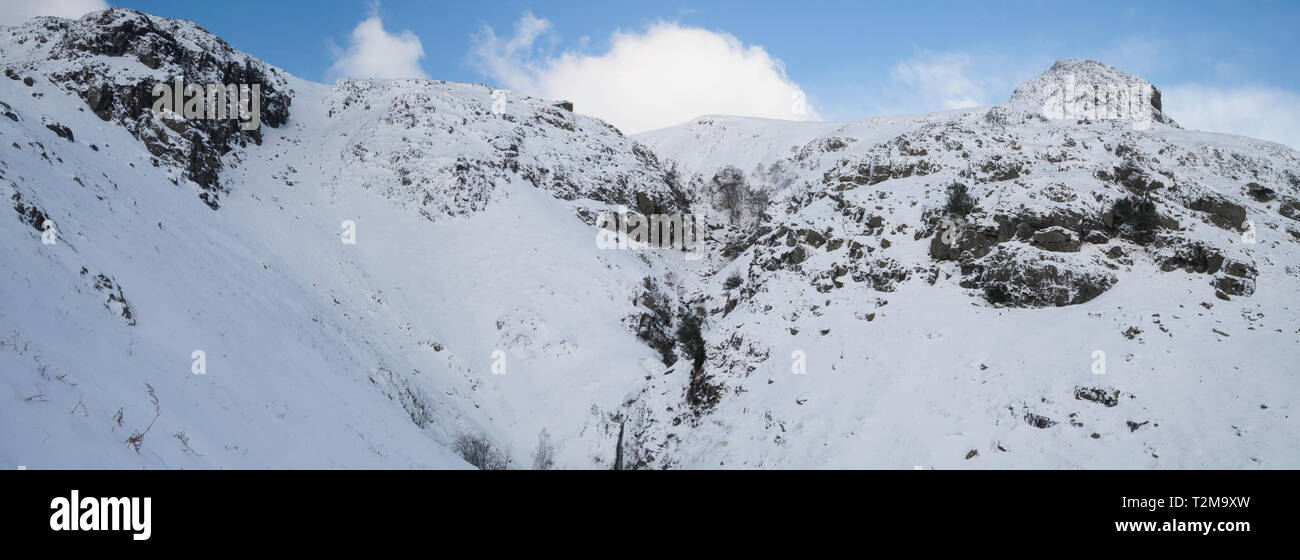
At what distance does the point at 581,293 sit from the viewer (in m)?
33.8

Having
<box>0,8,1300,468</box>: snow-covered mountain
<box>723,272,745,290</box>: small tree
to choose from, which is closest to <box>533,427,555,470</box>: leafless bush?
<box>0,8,1300,468</box>: snow-covered mountain

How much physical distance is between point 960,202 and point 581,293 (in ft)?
66.0

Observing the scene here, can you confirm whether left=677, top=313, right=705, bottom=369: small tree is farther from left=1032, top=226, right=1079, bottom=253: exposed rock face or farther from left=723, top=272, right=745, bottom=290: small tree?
left=1032, top=226, right=1079, bottom=253: exposed rock face

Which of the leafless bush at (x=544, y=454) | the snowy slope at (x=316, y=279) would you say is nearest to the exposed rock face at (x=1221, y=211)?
the snowy slope at (x=316, y=279)

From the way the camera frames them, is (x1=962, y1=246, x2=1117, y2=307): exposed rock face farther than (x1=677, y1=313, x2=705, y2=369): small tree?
No

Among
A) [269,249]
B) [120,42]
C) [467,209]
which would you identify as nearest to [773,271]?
[467,209]

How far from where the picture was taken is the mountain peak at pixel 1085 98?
41938 mm

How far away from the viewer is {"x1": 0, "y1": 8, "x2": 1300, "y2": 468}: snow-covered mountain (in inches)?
516

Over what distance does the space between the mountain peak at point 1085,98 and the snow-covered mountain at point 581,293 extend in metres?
0.46

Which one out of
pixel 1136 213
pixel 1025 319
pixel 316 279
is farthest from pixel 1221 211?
pixel 316 279

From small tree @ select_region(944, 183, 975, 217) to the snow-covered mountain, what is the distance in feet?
0.55

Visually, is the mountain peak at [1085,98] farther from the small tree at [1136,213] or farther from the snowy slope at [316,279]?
the snowy slope at [316,279]

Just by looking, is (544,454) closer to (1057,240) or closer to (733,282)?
(733,282)

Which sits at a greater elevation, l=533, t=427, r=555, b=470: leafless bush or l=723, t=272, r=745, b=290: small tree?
l=723, t=272, r=745, b=290: small tree
